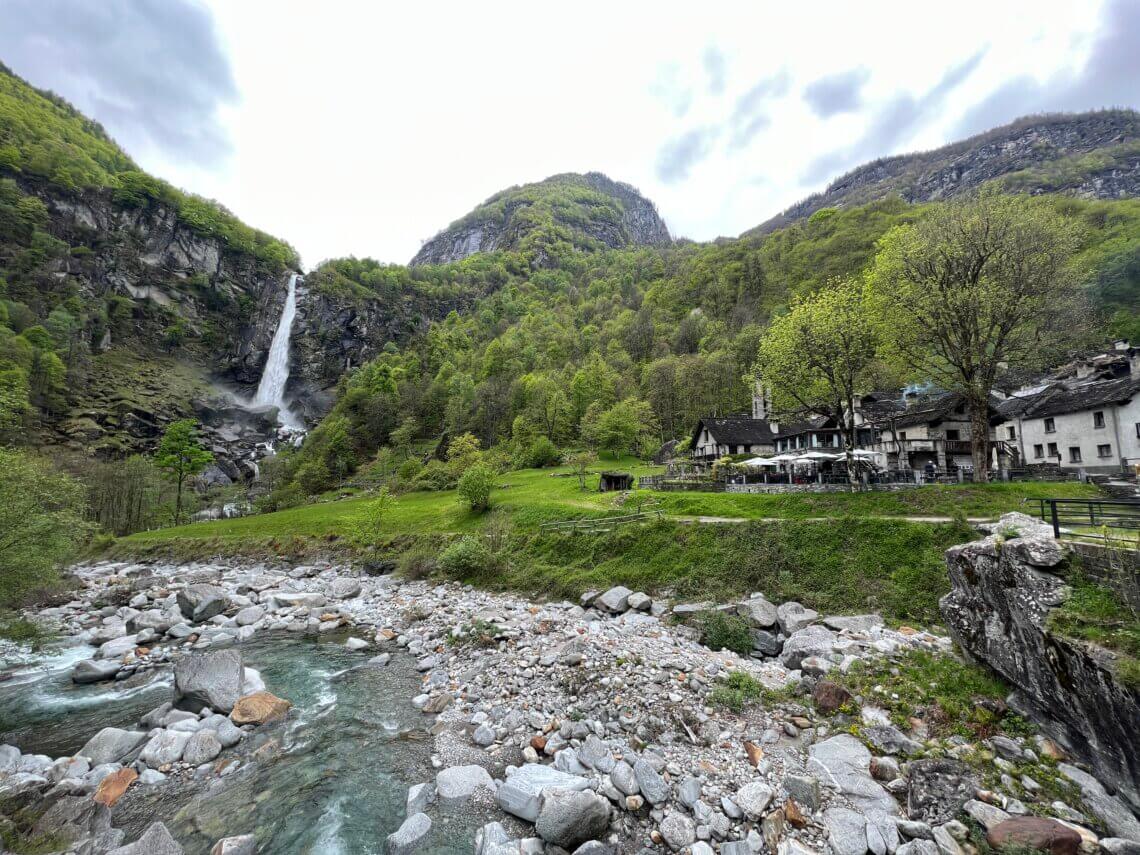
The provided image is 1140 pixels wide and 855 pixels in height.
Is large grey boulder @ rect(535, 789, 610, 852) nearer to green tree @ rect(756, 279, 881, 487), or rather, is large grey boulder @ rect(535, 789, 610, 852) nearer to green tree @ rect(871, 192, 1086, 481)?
green tree @ rect(756, 279, 881, 487)

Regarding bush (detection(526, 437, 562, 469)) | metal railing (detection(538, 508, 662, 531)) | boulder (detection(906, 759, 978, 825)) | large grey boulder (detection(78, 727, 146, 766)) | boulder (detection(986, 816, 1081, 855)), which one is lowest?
large grey boulder (detection(78, 727, 146, 766))

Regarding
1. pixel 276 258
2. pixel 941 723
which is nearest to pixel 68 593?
pixel 941 723

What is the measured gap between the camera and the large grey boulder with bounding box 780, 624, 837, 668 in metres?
13.2

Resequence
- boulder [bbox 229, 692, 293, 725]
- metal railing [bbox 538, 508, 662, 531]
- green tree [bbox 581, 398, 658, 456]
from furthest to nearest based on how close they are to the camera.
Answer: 1. green tree [bbox 581, 398, 658, 456]
2. metal railing [bbox 538, 508, 662, 531]
3. boulder [bbox 229, 692, 293, 725]

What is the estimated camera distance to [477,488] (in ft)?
124

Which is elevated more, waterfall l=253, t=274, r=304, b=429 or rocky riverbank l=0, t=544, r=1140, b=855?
waterfall l=253, t=274, r=304, b=429

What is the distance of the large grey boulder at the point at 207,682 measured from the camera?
1245 centimetres

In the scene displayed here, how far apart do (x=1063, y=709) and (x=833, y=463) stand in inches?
1250

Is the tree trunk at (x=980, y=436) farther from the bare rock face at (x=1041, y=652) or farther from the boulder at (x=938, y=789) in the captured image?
the boulder at (x=938, y=789)

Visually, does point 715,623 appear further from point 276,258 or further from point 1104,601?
point 276,258

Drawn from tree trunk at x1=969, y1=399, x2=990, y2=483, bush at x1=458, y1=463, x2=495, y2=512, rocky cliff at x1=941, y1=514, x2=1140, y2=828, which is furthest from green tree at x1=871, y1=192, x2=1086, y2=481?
bush at x1=458, y1=463, x2=495, y2=512

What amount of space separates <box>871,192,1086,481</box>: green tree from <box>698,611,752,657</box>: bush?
60.1 feet

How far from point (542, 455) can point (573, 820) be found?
5569 centimetres

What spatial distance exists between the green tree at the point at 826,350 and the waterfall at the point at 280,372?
353ft
